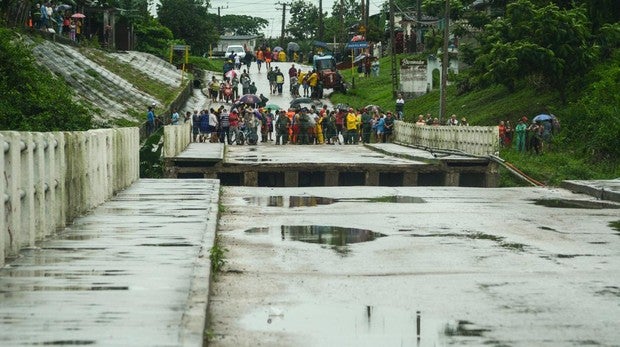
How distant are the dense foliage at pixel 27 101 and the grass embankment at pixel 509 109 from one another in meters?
12.4

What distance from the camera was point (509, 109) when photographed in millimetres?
55438

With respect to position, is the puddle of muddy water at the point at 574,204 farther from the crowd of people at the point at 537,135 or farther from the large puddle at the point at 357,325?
the crowd of people at the point at 537,135

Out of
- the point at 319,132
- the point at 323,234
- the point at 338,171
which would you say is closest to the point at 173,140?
the point at 338,171

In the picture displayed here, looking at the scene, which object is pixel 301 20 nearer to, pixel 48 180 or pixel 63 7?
pixel 63 7

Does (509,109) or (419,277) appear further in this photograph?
(509,109)

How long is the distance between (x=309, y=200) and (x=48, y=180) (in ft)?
30.8

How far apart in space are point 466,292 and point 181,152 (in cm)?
3158

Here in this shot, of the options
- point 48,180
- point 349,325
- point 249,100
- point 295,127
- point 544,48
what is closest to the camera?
point 349,325

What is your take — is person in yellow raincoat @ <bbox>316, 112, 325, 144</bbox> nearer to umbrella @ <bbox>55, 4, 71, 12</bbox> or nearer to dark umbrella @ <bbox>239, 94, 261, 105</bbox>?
dark umbrella @ <bbox>239, 94, 261, 105</bbox>

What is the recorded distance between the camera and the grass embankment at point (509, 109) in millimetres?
36562

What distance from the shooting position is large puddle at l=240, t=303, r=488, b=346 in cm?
935

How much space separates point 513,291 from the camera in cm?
1161

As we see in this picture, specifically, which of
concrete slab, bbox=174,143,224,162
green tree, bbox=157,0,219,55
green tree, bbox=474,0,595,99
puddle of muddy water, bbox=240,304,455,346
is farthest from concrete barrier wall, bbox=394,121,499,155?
green tree, bbox=157,0,219,55

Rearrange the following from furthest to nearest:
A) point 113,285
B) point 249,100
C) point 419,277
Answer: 1. point 249,100
2. point 419,277
3. point 113,285
